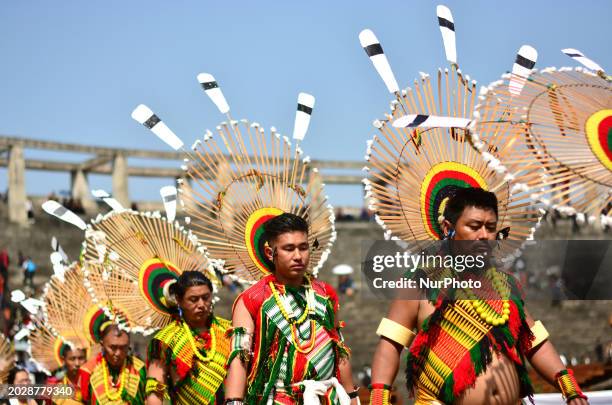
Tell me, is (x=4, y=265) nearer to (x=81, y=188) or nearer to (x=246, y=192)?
(x=81, y=188)

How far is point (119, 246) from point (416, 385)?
3634 millimetres

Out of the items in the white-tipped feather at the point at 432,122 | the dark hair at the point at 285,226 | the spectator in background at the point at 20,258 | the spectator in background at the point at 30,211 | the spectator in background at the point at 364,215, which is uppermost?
the spectator in background at the point at 364,215

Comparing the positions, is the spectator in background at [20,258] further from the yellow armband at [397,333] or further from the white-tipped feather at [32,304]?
the yellow armband at [397,333]

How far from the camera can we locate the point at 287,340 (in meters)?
5.09

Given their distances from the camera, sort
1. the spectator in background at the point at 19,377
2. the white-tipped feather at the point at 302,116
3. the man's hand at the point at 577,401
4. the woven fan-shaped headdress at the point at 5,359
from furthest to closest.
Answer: the woven fan-shaped headdress at the point at 5,359, the spectator in background at the point at 19,377, the white-tipped feather at the point at 302,116, the man's hand at the point at 577,401

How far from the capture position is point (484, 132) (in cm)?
516

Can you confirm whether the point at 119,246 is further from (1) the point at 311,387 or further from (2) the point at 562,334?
(2) the point at 562,334

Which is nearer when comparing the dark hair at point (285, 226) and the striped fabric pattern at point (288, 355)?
the striped fabric pattern at point (288, 355)

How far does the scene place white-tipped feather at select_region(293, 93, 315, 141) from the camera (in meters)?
6.42

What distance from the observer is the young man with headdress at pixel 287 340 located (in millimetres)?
5043

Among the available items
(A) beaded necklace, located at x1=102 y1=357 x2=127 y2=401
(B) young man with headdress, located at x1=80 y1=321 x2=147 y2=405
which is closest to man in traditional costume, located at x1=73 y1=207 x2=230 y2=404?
(B) young man with headdress, located at x1=80 y1=321 x2=147 y2=405

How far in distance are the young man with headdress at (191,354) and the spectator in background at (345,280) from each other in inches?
653

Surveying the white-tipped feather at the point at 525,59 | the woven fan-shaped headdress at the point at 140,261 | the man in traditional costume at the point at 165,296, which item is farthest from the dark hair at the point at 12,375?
the white-tipped feather at the point at 525,59

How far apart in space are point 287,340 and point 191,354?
1.62 meters
